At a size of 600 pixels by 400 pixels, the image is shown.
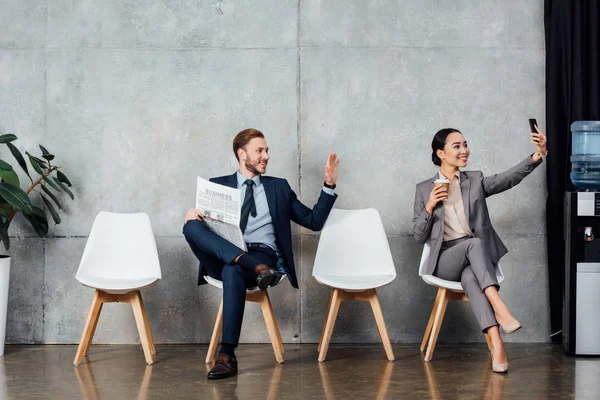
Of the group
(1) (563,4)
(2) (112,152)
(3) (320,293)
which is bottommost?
(3) (320,293)

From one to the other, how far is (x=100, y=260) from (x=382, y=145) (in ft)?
6.79

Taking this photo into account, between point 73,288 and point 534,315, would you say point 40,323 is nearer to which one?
point 73,288

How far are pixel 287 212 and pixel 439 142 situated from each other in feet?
3.50

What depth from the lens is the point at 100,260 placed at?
16.2 ft

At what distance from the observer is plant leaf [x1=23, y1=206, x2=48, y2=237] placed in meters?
5.07

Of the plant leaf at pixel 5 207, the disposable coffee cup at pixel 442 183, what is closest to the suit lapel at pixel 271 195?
the disposable coffee cup at pixel 442 183

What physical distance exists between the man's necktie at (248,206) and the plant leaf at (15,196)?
133 cm

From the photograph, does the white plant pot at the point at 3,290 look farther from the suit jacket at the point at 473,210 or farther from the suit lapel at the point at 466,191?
the suit lapel at the point at 466,191

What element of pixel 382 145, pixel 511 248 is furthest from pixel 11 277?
pixel 511 248

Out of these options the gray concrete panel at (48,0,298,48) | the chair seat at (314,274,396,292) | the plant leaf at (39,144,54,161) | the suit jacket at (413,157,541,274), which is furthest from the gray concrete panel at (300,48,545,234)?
the plant leaf at (39,144,54,161)

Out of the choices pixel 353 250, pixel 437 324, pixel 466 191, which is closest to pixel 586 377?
pixel 437 324

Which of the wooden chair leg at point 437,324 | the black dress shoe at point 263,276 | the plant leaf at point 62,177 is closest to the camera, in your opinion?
the black dress shoe at point 263,276

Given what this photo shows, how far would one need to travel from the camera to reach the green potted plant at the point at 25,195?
4730 mm

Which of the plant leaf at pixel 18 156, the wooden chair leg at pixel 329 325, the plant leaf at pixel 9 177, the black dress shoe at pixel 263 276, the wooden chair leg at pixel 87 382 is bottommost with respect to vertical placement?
the wooden chair leg at pixel 87 382
